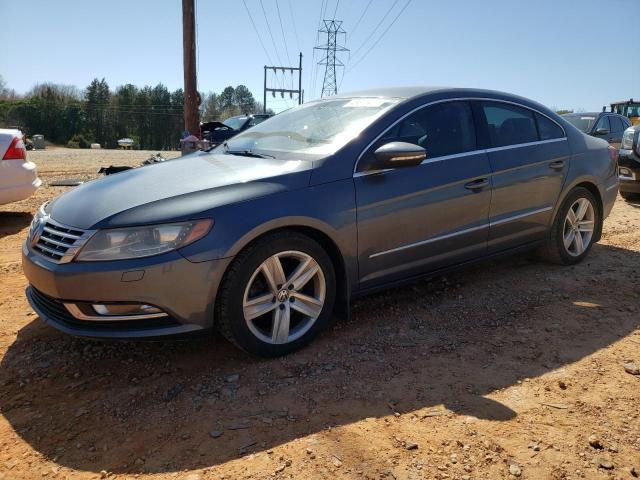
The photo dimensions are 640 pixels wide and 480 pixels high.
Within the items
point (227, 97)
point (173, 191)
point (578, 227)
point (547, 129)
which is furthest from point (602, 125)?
point (227, 97)

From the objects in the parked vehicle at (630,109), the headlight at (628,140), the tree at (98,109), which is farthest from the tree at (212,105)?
the headlight at (628,140)

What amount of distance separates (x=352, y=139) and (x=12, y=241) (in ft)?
13.9

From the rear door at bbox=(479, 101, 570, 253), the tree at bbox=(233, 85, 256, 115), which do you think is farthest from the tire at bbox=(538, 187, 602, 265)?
the tree at bbox=(233, 85, 256, 115)

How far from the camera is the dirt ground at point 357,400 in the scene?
7.00ft

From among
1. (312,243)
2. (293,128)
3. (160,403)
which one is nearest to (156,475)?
(160,403)

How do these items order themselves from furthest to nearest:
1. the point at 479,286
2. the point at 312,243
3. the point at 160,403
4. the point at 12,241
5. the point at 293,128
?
the point at 12,241 → the point at 479,286 → the point at 293,128 → the point at 312,243 → the point at 160,403

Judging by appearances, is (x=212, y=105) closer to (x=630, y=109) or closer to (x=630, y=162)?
(x=630, y=109)

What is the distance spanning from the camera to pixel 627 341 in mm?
3262

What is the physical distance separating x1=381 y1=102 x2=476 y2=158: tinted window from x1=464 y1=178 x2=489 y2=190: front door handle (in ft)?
0.79

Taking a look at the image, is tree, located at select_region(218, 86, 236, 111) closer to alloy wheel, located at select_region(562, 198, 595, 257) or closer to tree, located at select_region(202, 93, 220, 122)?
tree, located at select_region(202, 93, 220, 122)

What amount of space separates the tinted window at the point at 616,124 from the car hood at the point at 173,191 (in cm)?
1185

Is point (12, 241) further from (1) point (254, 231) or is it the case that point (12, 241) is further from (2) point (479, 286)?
(2) point (479, 286)

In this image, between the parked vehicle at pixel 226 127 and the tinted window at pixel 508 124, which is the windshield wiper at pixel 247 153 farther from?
the parked vehicle at pixel 226 127

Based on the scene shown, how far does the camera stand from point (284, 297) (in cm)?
296
